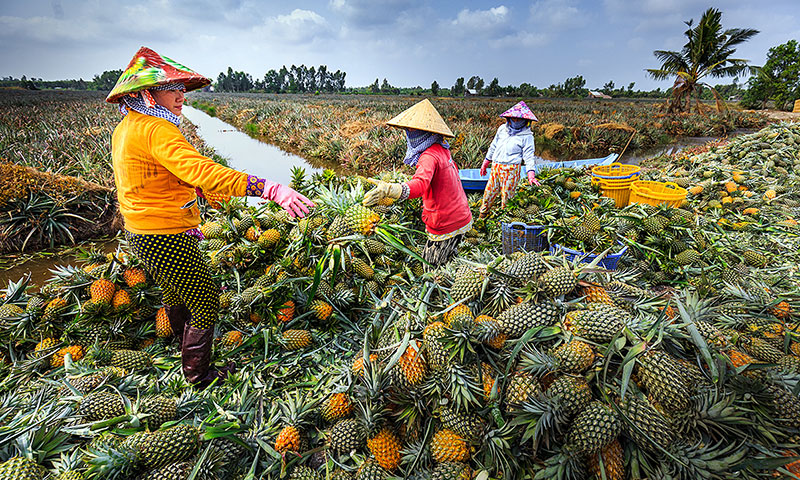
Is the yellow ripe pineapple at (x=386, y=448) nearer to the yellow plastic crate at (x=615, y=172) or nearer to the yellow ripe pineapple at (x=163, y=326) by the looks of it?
the yellow ripe pineapple at (x=163, y=326)

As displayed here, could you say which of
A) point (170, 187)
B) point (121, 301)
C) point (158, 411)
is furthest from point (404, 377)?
point (121, 301)

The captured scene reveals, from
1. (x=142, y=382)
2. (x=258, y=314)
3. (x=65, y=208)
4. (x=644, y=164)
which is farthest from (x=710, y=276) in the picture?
(x=644, y=164)

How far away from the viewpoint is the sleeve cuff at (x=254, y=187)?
1910 mm

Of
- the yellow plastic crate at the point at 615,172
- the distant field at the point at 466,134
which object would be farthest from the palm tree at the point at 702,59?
the yellow plastic crate at the point at 615,172

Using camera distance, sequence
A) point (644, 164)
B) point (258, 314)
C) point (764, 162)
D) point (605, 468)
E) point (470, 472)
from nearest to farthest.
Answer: point (605, 468), point (470, 472), point (258, 314), point (764, 162), point (644, 164)

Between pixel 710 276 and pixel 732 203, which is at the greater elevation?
pixel 732 203

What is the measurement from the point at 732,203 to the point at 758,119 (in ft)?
76.5

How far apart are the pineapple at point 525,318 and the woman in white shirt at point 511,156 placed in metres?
3.38

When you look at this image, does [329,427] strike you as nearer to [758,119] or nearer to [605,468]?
[605,468]

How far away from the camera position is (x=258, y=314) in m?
2.66

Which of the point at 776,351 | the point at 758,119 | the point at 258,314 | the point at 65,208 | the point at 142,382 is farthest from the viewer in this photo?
the point at 758,119

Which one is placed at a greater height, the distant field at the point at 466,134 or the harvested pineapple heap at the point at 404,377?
the distant field at the point at 466,134

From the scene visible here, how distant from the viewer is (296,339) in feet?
8.05

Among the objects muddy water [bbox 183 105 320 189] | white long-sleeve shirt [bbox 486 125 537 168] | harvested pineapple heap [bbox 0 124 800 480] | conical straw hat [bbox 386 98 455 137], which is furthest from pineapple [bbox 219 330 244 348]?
muddy water [bbox 183 105 320 189]
